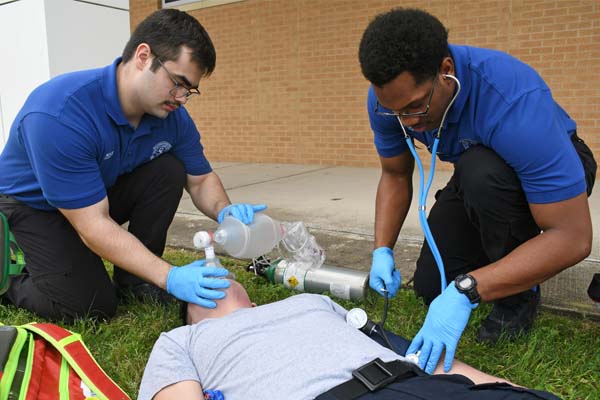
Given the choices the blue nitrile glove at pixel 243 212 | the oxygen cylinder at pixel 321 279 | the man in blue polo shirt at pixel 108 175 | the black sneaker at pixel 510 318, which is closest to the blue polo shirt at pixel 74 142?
the man in blue polo shirt at pixel 108 175

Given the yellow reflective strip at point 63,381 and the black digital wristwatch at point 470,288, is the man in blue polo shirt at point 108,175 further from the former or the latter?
the black digital wristwatch at point 470,288

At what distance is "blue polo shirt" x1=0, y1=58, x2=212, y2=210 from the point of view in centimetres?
225

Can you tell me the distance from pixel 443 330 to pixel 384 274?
1.72 feet

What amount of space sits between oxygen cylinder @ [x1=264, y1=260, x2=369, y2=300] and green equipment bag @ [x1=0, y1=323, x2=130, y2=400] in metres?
1.28

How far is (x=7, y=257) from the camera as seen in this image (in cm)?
258

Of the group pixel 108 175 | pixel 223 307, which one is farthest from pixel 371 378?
pixel 108 175

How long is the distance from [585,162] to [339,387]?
1400mm

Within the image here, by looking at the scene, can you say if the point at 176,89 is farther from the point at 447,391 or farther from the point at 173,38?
the point at 447,391

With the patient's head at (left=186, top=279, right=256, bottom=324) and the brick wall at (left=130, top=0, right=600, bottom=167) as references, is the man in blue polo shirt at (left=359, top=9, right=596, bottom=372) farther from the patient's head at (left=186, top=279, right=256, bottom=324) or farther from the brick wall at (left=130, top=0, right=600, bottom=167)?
the brick wall at (left=130, top=0, right=600, bottom=167)

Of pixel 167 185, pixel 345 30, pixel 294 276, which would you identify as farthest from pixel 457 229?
pixel 345 30

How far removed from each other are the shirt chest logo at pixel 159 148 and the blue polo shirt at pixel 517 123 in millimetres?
1385

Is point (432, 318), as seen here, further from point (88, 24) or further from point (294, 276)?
point (88, 24)

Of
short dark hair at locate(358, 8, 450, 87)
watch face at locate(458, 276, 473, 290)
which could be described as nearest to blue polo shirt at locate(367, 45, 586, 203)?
short dark hair at locate(358, 8, 450, 87)

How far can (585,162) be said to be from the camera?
215 centimetres
